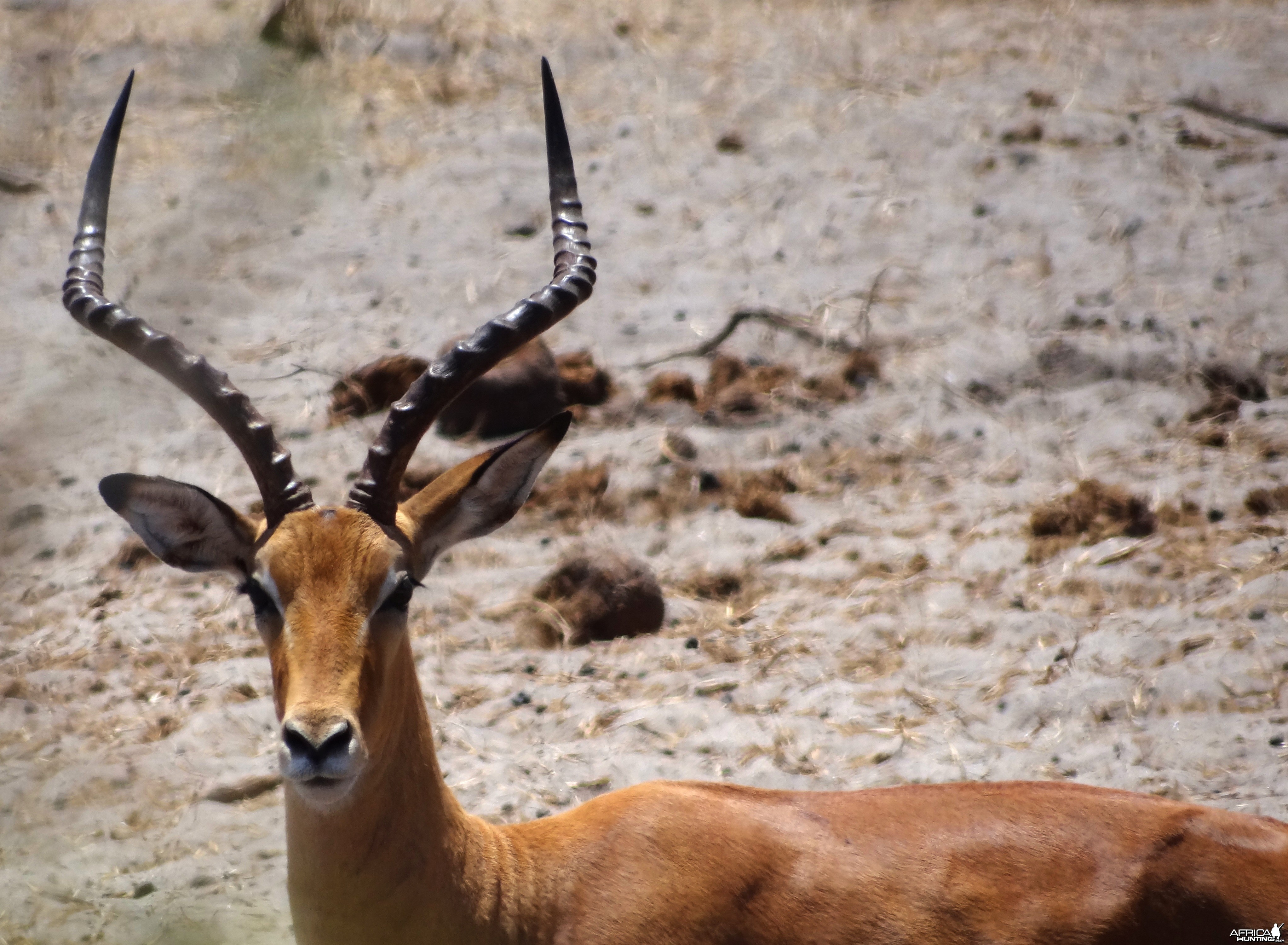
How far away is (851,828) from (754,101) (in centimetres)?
827

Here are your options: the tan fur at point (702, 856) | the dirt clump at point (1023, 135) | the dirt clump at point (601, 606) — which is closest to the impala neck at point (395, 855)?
the tan fur at point (702, 856)

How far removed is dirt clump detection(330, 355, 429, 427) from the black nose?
17.7ft

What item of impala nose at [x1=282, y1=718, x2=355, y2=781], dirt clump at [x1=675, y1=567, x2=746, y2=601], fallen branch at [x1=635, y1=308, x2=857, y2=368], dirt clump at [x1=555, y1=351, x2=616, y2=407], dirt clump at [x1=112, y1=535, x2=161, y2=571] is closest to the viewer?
impala nose at [x1=282, y1=718, x2=355, y2=781]

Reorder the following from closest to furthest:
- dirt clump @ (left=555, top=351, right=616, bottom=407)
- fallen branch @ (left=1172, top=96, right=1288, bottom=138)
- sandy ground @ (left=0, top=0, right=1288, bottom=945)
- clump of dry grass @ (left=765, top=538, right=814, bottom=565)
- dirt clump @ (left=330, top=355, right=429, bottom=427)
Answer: sandy ground @ (left=0, top=0, right=1288, bottom=945), clump of dry grass @ (left=765, top=538, right=814, bottom=565), dirt clump @ (left=330, top=355, right=429, bottom=427), dirt clump @ (left=555, top=351, right=616, bottom=407), fallen branch @ (left=1172, top=96, right=1288, bottom=138)

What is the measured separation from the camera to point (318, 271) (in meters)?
10.1

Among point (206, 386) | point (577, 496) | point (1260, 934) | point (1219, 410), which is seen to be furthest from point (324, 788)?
point (1219, 410)

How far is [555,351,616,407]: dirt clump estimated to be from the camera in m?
8.88

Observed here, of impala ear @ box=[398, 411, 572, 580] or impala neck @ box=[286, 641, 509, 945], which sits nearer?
impala neck @ box=[286, 641, 509, 945]

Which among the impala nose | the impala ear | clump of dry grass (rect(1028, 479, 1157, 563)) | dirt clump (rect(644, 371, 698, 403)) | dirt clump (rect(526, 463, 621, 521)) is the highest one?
the impala ear

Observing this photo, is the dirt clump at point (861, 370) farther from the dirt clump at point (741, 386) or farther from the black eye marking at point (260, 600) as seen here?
the black eye marking at point (260, 600)

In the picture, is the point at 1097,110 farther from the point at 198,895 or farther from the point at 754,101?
the point at 198,895

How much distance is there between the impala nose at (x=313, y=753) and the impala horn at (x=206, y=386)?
0.87 m

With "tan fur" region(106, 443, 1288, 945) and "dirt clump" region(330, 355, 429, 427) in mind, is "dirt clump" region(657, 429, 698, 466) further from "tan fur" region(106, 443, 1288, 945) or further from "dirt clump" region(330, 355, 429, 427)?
"tan fur" region(106, 443, 1288, 945)

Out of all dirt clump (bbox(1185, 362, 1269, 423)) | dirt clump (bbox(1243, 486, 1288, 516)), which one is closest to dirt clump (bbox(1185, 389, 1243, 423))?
dirt clump (bbox(1185, 362, 1269, 423))
